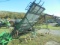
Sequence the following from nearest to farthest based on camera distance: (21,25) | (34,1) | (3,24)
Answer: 1. (34,1)
2. (21,25)
3. (3,24)

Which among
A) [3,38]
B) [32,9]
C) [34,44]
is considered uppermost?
[32,9]

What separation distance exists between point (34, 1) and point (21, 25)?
8.63 ft

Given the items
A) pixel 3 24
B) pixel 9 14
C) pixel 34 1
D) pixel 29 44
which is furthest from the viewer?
pixel 9 14

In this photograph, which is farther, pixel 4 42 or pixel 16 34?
pixel 16 34

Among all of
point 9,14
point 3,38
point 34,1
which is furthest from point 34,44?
point 9,14

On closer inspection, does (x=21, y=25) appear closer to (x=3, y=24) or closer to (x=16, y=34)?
(x=16, y=34)

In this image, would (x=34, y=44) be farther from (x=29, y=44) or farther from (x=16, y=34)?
(x=16, y=34)

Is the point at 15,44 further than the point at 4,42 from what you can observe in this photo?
Yes

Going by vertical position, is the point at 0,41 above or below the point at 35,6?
below

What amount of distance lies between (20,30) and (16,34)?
0.70 m

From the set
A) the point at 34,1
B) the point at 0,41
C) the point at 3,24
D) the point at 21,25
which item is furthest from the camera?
the point at 3,24

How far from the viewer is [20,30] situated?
15.8 meters

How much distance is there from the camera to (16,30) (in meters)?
15.4

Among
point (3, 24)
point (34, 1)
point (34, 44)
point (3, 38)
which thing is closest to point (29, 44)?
point (34, 44)
